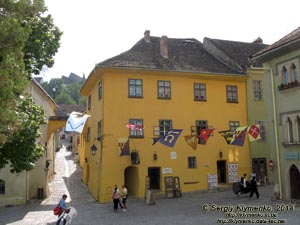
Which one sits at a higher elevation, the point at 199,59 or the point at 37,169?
the point at 199,59

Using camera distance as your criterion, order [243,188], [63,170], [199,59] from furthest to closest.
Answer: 1. [63,170]
2. [199,59]
3. [243,188]

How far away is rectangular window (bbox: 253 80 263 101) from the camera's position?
2845cm

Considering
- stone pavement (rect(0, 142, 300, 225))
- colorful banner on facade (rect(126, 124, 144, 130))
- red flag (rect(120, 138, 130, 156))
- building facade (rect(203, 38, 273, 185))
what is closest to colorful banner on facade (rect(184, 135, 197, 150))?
colorful banner on facade (rect(126, 124, 144, 130))

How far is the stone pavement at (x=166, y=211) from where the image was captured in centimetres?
1667

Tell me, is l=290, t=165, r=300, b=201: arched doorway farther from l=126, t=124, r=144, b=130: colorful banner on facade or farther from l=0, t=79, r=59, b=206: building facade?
l=0, t=79, r=59, b=206: building facade

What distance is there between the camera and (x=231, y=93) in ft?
89.9

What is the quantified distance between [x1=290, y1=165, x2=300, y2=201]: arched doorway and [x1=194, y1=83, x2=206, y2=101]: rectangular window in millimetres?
9043

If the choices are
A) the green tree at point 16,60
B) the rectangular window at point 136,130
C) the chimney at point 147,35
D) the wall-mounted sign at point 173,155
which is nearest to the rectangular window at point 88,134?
the rectangular window at point 136,130

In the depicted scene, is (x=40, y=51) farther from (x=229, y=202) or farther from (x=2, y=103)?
(x=229, y=202)

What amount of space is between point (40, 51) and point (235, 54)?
2043 cm

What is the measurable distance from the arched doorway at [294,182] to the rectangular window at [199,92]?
904 cm

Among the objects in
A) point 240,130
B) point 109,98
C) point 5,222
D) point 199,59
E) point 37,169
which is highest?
point 199,59

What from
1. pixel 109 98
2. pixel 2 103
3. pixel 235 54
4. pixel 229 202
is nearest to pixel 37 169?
pixel 109 98

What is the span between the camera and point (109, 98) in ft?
78.4
